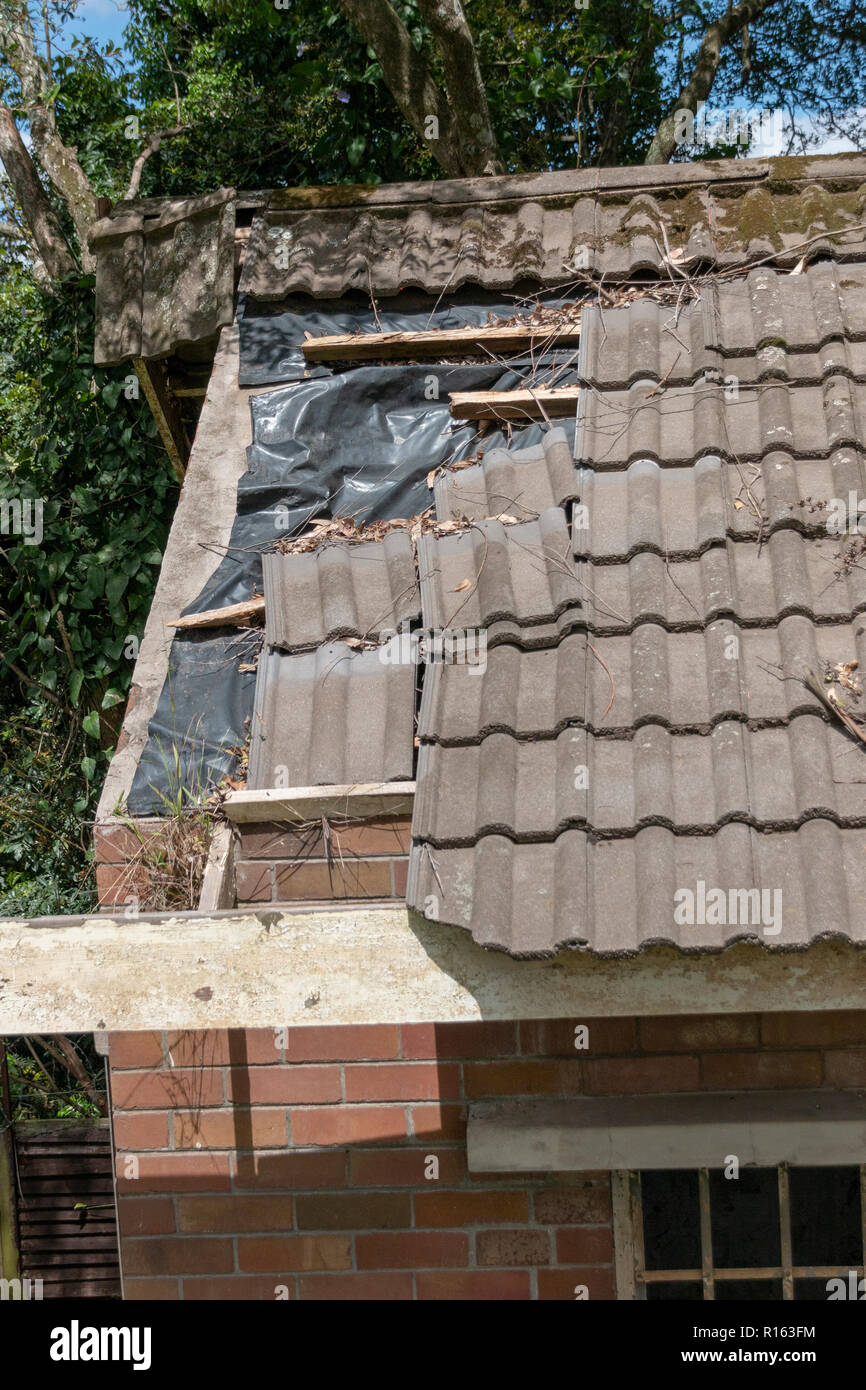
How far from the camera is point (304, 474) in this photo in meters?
4.57

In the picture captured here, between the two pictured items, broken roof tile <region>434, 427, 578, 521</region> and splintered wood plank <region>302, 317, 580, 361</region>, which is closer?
broken roof tile <region>434, 427, 578, 521</region>

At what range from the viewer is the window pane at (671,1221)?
3.79 metres

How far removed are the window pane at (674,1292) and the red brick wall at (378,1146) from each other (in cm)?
16

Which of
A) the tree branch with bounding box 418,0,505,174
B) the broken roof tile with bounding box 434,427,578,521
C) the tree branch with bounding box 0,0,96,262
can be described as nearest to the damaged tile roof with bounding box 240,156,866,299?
the broken roof tile with bounding box 434,427,578,521

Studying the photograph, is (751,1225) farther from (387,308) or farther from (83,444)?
(83,444)

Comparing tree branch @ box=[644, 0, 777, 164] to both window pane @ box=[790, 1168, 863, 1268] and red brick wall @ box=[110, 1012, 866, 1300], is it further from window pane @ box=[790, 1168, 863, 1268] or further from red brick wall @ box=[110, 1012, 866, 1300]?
window pane @ box=[790, 1168, 863, 1268]

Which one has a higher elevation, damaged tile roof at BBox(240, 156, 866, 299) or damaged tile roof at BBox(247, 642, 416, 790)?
damaged tile roof at BBox(240, 156, 866, 299)

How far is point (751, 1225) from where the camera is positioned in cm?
384

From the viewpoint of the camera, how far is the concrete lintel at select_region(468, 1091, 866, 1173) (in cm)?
347

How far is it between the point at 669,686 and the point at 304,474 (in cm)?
210

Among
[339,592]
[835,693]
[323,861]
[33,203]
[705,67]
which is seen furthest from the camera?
[705,67]

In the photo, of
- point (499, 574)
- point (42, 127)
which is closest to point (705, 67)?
point (42, 127)

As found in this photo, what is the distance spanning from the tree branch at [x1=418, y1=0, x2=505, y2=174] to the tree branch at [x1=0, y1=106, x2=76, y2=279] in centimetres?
353

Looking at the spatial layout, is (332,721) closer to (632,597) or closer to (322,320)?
(632,597)
